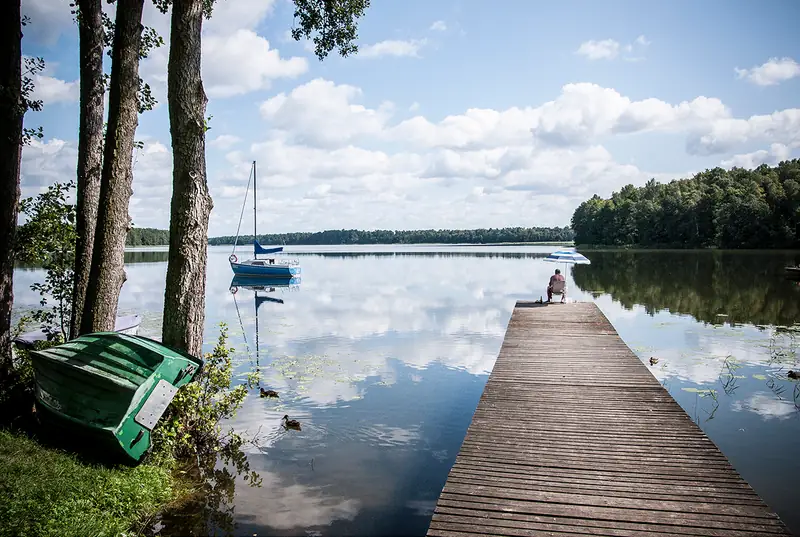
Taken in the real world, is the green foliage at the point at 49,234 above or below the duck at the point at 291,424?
above

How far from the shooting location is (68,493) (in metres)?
5.19

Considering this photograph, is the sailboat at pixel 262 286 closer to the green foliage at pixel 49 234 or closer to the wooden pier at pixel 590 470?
the green foliage at pixel 49 234

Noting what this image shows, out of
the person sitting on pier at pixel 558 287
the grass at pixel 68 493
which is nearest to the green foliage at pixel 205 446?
the grass at pixel 68 493

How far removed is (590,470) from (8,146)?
8.34m

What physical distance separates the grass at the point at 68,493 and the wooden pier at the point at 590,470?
123 inches

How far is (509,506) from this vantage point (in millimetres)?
4805

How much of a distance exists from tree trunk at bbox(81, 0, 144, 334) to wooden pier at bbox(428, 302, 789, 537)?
5.17m

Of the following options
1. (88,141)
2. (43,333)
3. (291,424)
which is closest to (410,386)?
(291,424)

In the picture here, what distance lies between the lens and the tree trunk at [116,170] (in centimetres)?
730

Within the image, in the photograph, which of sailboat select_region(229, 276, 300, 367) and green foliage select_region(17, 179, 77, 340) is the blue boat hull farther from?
green foliage select_region(17, 179, 77, 340)

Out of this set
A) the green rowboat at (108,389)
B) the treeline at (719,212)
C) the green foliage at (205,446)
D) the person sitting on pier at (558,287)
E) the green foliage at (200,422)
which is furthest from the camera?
the treeline at (719,212)

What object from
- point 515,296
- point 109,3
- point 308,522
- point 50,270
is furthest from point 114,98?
point 515,296

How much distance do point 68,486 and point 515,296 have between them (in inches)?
1023

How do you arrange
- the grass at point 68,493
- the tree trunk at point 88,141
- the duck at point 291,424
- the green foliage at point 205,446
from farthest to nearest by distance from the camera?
the duck at point 291,424
the tree trunk at point 88,141
the green foliage at point 205,446
the grass at point 68,493
